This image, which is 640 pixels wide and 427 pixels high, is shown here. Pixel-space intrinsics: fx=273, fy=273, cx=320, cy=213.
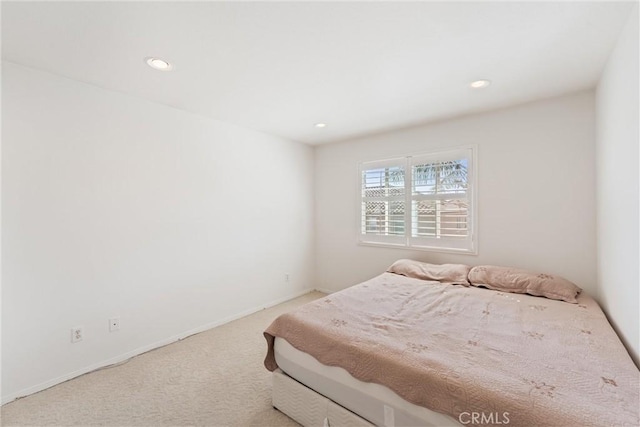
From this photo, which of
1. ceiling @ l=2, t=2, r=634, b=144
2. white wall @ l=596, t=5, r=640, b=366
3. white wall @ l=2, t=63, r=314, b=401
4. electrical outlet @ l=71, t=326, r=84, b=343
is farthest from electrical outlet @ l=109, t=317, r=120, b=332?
white wall @ l=596, t=5, r=640, b=366

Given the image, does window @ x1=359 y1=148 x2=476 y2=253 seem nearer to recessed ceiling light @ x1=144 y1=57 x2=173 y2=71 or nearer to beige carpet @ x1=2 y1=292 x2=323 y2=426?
beige carpet @ x1=2 y1=292 x2=323 y2=426

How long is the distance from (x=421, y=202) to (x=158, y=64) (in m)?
2.96

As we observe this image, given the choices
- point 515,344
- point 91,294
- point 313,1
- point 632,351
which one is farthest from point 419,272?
point 91,294

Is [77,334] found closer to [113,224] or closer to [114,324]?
[114,324]

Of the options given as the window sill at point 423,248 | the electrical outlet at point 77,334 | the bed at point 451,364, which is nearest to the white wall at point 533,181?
the window sill at point 423,248

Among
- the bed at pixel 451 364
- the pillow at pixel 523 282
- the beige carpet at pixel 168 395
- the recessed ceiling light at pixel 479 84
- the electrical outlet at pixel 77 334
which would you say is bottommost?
the beige carpet at pixel 168 395

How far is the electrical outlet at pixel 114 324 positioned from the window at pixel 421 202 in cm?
285

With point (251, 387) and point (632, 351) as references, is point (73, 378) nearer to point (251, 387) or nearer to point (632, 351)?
point (251, 387)

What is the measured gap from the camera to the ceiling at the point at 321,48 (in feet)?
4.68

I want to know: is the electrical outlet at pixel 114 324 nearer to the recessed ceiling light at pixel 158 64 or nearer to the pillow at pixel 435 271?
the recessed ceiling light at pixel 158 64

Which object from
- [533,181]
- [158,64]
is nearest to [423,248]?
[533,181]

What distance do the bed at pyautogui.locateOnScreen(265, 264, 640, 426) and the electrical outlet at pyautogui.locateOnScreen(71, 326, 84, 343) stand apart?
5.24ft

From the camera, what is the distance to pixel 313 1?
135cm

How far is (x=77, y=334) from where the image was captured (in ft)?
7.09
